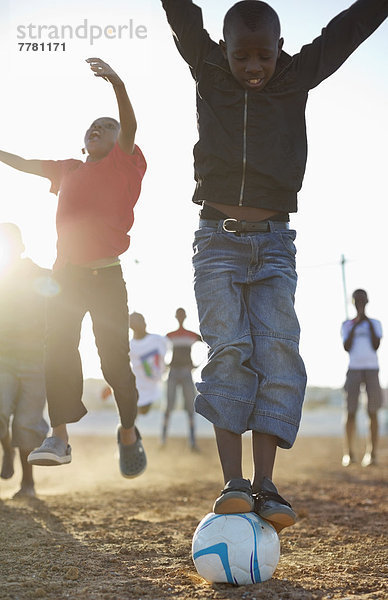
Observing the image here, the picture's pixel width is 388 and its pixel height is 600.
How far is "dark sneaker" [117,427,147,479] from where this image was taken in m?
4.98

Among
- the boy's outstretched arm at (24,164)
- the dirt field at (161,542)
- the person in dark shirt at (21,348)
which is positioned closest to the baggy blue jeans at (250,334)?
the dirt field at (161,542)

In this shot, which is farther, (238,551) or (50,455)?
(50,455)

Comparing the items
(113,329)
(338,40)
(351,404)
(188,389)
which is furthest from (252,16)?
(188,389)

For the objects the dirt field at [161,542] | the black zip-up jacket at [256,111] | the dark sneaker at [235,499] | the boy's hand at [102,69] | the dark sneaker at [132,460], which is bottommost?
the dirt field at [161,542]

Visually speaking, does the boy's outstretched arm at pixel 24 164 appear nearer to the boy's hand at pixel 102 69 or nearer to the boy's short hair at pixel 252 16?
the boy's hand at pixel 102 69

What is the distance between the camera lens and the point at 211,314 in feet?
10.8

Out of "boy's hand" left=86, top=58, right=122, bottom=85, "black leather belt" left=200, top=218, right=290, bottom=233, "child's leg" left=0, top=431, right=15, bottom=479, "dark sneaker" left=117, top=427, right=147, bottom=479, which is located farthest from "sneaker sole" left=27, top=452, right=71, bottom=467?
"child's leg" left=0, top=431, right=15, bottom=479

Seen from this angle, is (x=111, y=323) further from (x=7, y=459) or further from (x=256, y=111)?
(x=7, y=459)

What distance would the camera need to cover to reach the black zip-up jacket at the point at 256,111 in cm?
330

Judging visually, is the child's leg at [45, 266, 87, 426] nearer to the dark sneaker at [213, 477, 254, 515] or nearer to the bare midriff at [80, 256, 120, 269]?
the bare midriff at [80, 256, 120, 269]

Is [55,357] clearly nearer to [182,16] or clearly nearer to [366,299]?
[182,16]

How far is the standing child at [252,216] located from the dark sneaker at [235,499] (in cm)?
12

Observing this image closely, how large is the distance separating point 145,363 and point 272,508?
663cm

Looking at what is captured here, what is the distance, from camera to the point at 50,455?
4070mm
